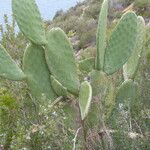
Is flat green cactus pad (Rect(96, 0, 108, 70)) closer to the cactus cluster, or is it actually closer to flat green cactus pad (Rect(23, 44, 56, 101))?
the cactus cluster

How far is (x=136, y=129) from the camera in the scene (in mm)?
4547

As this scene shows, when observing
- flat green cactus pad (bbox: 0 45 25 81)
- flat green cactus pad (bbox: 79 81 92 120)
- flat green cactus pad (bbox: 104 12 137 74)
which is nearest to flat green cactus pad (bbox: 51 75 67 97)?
flat green cactus pad (bbox: 79 81 92 120)

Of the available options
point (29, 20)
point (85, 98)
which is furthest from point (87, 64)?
point (85, 98)

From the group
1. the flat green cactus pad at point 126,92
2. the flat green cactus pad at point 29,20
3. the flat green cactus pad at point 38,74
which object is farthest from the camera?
the flat green cactus pad at point 126,92

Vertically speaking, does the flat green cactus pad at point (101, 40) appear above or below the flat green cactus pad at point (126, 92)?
above

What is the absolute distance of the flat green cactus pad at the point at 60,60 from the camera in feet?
16.5

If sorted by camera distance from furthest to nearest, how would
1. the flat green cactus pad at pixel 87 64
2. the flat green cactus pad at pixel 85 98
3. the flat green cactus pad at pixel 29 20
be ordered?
the flat green cactus pad at pixel 87 64 < the flat green cactus pad at pixel 29 20 < the flat green cactus pad at pixel 85 98

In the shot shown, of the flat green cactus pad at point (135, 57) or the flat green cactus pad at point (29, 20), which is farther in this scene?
the flat green cactus pad at point (135, 57)

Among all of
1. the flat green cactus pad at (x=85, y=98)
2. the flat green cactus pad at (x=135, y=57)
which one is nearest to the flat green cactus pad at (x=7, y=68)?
the flat green cactus pad at (x=85, y=98)

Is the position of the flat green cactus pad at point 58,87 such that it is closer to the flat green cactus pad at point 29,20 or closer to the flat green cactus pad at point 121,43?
the flat green cactus pad at point 29,20

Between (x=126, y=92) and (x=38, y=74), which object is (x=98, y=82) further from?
(x=38, y=74)

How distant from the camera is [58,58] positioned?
5047 millimetres

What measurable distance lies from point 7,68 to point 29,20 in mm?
484

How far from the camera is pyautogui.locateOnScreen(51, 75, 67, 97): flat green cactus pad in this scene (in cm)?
503
